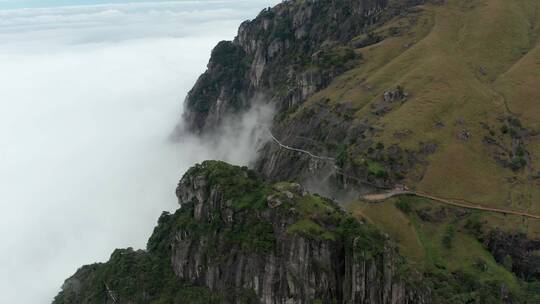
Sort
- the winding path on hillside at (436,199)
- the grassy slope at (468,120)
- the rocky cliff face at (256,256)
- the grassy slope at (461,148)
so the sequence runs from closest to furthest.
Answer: the rocky cliff face at (256,256) → the grassy slope at (461,148) → the winding path on hillside at (436,199) → the grassy slope at (468,120)

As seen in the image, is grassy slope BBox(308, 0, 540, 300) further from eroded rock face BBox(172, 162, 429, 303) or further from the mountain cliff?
eroded rock face BBox(172, 162, 429, 303)

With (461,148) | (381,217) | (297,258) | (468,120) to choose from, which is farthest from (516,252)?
(297,258)

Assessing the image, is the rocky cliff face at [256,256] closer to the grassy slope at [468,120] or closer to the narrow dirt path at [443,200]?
the narrow dirt path at [443,200]

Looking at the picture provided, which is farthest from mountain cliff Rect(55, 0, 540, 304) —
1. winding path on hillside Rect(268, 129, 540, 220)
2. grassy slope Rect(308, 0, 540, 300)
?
winding path on hillside Rect(268, 129, 540, 220)

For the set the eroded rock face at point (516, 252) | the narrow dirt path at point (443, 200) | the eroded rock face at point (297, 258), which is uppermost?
the eroded rock face at point (297, 258)

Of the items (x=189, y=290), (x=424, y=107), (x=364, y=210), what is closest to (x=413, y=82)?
(x=424, y=107)

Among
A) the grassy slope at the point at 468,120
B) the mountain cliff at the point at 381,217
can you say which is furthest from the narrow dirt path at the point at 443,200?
the grassy slope at the point at 468,120

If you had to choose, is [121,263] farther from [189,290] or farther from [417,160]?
[417,160]

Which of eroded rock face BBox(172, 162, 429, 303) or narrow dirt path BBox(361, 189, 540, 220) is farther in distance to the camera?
narrow dirt path BBox(361, 189, 540, 220)
